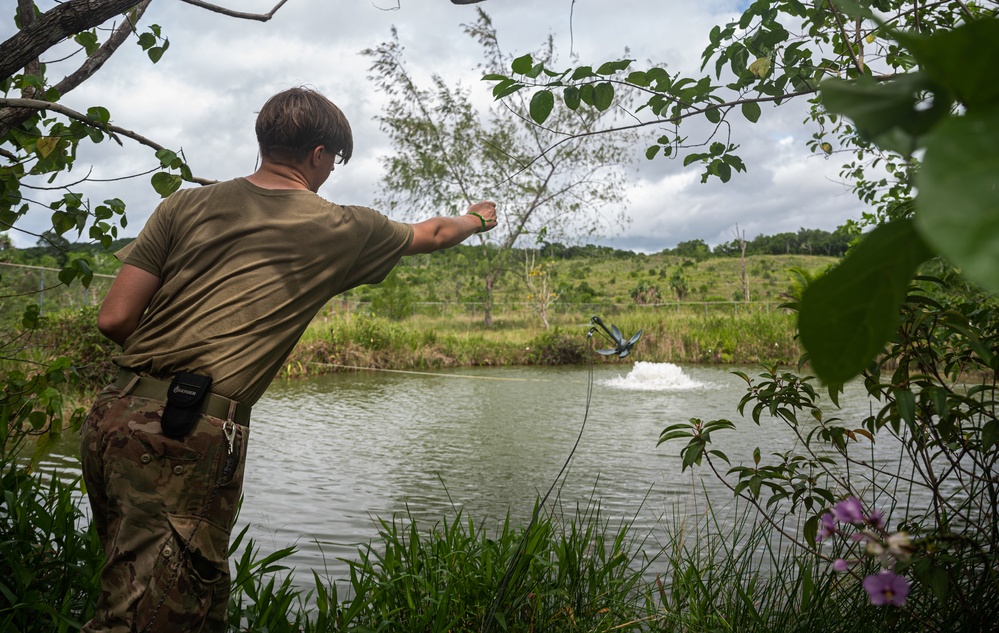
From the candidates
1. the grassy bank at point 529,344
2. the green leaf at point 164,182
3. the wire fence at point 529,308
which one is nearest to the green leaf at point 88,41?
the green leaf at point 164,182

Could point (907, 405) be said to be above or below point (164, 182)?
below

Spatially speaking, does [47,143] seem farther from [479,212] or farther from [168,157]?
[479,212]

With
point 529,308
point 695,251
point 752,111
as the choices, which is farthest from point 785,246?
point 752,111

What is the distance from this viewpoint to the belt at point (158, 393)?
1.64m

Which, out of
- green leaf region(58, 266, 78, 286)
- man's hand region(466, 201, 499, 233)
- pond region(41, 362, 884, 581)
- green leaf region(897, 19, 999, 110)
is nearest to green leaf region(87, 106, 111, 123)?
green leaf region(58, 266, 78, 286)

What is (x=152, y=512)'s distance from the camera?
1.59 meters

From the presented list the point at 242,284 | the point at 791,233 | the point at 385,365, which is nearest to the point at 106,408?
the point at 242,284

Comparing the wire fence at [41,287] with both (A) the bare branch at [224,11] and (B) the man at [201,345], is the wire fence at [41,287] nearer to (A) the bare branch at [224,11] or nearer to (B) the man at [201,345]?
(A) the bare branch at [224,11]

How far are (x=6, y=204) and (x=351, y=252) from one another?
123cm

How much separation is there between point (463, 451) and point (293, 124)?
18.2 feet

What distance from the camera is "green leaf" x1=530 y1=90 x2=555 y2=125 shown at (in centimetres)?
169

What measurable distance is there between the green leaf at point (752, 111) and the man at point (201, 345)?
1094 mm

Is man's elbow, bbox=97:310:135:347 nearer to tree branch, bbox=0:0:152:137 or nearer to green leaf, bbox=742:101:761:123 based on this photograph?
tree branch, bbox=0:0:152:137

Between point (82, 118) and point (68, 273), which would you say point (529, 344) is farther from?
point (82, 118)
